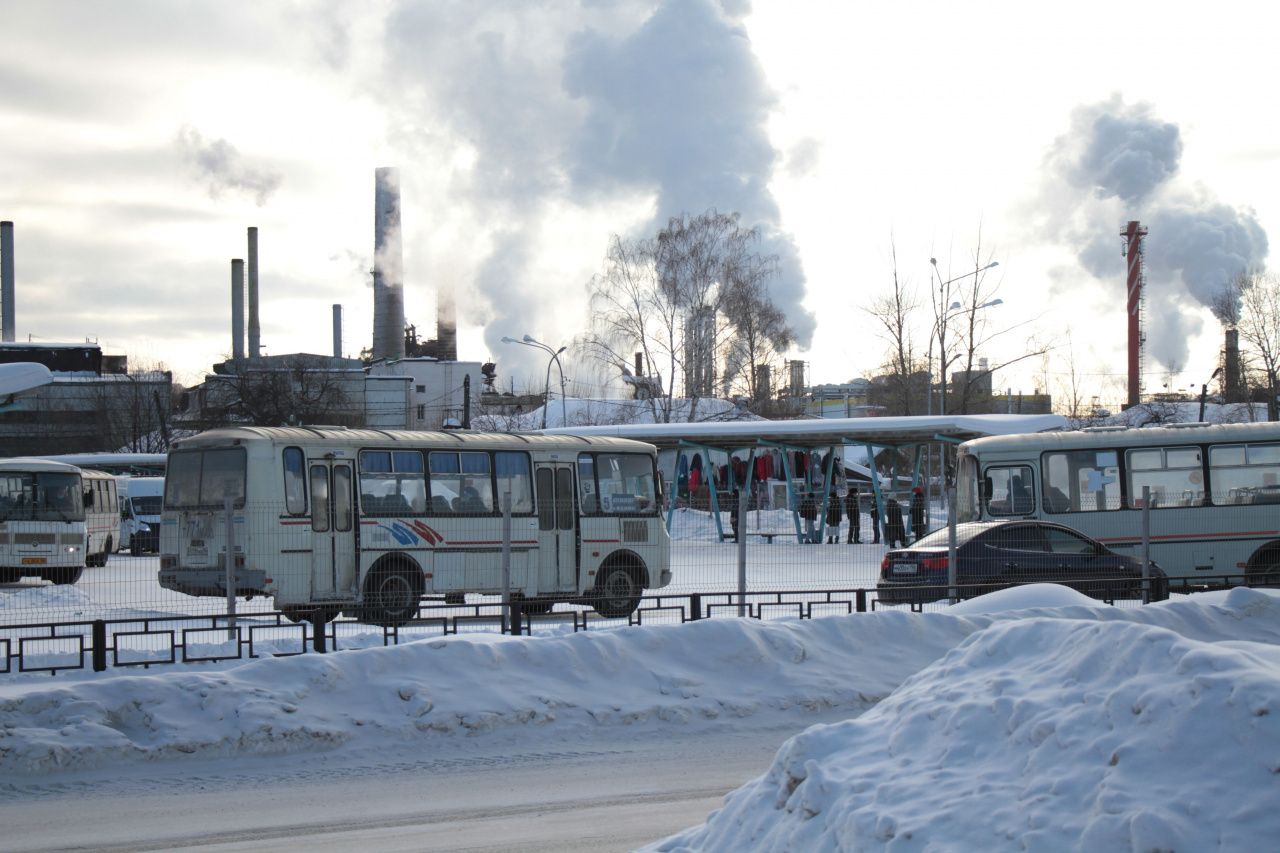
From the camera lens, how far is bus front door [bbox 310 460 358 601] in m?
18.0

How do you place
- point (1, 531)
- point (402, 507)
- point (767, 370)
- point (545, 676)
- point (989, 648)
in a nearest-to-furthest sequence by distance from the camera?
1. point (989, 648)
2. point (545, 676)
3. point (402, 507)
4. point (1, 531)
5. point (767, 370)

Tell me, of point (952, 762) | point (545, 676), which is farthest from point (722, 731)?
point (952, 762)

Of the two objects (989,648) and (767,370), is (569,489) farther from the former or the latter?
(767,370)

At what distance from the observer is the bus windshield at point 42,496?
28625mm

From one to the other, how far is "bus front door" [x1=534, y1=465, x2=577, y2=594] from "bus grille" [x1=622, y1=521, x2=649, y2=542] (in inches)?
34.3

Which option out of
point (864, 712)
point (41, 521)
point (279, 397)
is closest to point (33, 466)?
point (41, 521)

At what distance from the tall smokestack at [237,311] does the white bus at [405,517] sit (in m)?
63.2

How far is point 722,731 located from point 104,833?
16.3 feet

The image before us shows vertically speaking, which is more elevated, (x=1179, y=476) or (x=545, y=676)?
(x=1179, y=476)

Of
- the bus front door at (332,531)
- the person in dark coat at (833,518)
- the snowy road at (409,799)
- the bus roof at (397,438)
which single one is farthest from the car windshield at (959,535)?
the person in dark coat at (833,518)

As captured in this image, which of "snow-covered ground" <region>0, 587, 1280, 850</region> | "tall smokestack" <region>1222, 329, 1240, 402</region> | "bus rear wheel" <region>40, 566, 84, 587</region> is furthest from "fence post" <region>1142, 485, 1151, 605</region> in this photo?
"tall smokestack" <region>1222, 329, 1240, 402</region>

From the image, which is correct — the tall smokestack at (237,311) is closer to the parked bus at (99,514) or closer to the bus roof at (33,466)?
the parked bus at (99,514)

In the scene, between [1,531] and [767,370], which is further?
[767,370]

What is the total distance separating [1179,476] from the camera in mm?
22812
